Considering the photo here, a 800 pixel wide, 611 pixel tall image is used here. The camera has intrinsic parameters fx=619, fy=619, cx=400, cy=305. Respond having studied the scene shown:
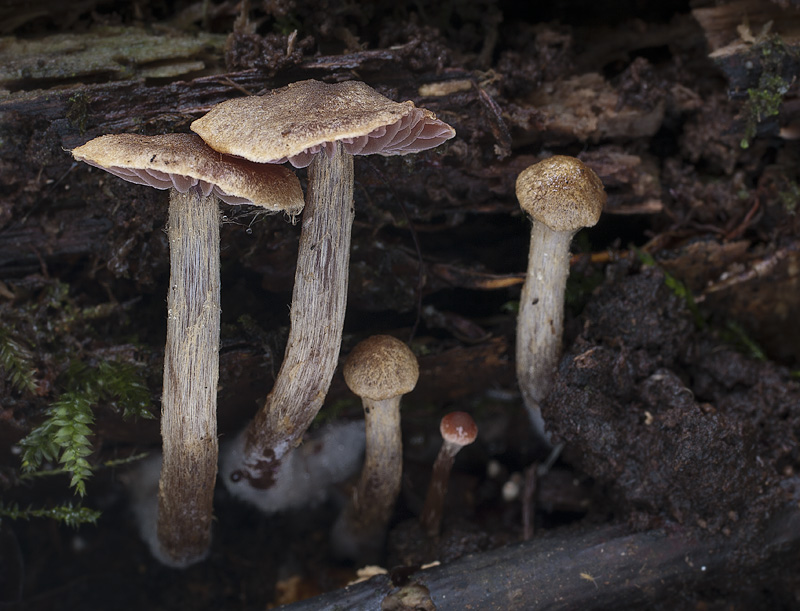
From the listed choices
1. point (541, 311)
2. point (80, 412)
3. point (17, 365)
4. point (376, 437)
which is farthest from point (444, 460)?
A: point (17, 365)

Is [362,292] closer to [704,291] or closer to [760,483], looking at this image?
[704,291]

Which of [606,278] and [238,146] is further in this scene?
[606,278]

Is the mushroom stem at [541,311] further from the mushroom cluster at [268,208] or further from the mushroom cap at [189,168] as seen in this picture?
the mushroom cap at [189,168]

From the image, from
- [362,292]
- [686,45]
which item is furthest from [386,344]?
[686,45]

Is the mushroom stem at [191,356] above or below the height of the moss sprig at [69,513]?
above

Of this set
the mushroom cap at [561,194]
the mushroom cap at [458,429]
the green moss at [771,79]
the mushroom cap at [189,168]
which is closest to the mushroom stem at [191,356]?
the mushroom cap at [189,168]

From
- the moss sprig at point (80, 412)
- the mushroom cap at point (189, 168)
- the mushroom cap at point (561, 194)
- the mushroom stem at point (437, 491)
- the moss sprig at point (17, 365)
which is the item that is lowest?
the mushroom stem at point (437, 491)

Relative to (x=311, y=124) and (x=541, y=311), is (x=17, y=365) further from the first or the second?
(x=541, y=311)
